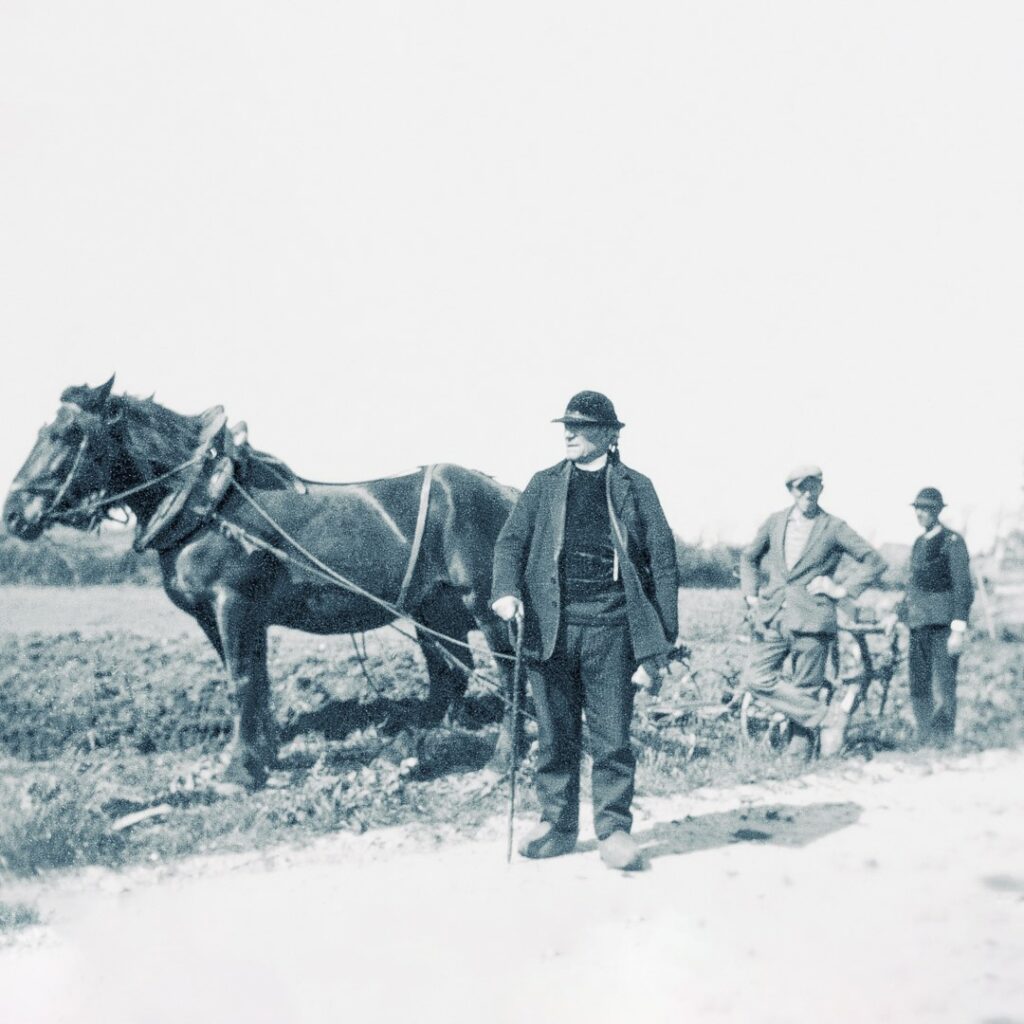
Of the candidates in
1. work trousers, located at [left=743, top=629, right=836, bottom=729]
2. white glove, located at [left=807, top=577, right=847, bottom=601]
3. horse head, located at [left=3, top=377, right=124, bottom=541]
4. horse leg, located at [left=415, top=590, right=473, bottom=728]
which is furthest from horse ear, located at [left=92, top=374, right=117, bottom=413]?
white glove, located at [left=807, top=577, right=847, bottom=601]

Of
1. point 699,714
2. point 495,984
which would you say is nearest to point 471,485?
point 699,714

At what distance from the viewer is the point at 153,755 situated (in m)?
6.97

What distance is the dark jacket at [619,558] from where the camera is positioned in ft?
15.3

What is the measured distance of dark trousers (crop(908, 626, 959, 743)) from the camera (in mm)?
7434

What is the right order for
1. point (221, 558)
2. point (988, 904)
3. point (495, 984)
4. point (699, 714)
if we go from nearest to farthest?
point (495, 984) < point (988, 904) < point (221, 558) < point (699, 714)

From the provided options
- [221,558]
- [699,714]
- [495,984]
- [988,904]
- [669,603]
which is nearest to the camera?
[495,984]

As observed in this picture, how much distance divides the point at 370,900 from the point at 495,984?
866mm

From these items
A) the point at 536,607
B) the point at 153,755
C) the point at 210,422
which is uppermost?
the point at 210,422

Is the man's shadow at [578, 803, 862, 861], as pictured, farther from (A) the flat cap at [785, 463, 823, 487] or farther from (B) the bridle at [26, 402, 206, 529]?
(B) the bridle at [26, 402, 206, 529]

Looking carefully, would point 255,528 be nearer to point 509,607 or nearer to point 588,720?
point 509,607

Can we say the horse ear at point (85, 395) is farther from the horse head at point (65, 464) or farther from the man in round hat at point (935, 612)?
the man in round hat at point (935, 612)

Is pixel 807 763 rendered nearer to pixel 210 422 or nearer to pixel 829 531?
pixel 829 531

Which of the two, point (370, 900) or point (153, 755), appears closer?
point (370, 900)

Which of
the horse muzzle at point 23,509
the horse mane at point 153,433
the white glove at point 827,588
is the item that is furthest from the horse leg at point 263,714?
the white glove at point 827,588
